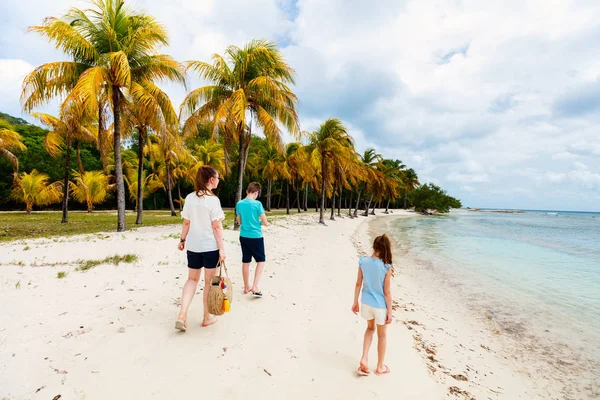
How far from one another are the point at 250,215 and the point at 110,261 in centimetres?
360

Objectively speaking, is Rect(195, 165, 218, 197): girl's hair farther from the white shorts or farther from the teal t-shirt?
the white shorts

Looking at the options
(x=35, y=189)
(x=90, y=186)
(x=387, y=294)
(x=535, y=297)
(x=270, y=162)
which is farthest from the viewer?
(x=270, y=162)

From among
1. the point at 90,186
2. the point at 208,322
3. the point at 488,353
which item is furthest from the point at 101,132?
the point at 488,353

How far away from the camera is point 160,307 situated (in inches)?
160

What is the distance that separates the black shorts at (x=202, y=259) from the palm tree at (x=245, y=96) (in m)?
8.83

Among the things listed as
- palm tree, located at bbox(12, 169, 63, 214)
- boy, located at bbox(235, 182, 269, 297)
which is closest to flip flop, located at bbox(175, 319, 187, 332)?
boy, located at bbox(235, 182, 269, 297)

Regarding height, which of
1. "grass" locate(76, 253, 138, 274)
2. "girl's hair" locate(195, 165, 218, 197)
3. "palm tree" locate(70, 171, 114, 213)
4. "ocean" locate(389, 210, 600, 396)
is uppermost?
"palm tree" locate(70, 171, 114, 213)

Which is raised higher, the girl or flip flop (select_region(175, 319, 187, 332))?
the girl

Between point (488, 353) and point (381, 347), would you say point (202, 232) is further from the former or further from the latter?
point (488, 353)

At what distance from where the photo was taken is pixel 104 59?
9930mm

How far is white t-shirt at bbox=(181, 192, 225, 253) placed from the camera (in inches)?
129

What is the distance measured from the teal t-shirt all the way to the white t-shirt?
4.10 ft

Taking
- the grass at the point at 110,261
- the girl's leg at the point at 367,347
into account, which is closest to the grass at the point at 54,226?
the grass at the point at 110,261

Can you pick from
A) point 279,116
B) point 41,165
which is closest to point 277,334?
point 279,116
